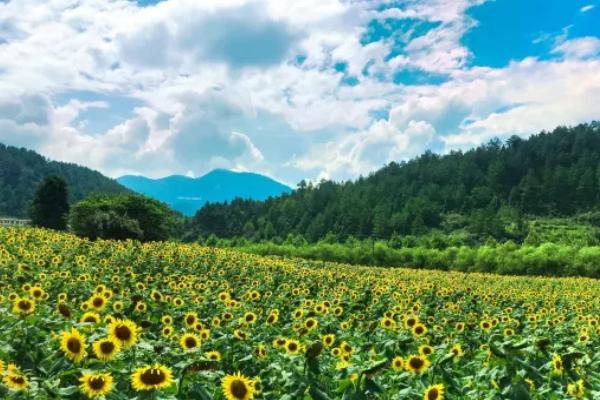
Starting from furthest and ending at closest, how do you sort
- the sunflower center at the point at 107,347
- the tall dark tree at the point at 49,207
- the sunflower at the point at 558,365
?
the tall dark tree at the point at 49,207 < the sunflower at the point at 558,365 < the sunflower center at the point at 107,347

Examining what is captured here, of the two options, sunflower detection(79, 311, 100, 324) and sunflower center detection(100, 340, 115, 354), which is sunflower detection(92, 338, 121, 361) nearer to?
sunflower center detection(100, 340, 115, 354)

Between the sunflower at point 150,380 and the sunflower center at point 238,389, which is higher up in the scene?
the sunflower at point 150,380

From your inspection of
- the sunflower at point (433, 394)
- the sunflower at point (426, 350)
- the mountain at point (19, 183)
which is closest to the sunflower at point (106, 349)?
the sunflower at point (433, 394)

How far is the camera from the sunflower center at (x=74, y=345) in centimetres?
383

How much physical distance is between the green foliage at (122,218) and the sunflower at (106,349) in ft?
108

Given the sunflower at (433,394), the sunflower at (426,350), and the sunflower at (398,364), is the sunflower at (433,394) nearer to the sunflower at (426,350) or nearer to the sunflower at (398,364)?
the sunflower at (398,364)

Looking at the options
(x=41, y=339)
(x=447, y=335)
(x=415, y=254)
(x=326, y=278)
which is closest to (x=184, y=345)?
(x=41, y=339)

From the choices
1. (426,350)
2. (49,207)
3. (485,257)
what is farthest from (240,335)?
(49,207)

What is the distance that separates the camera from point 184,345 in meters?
4.97

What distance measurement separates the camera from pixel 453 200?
136 m

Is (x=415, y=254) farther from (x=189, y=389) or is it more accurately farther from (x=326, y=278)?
(x=189, y=389)

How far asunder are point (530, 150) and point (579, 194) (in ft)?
67.5

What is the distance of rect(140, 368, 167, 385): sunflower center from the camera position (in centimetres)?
325

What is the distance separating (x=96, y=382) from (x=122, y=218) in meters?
34.9
